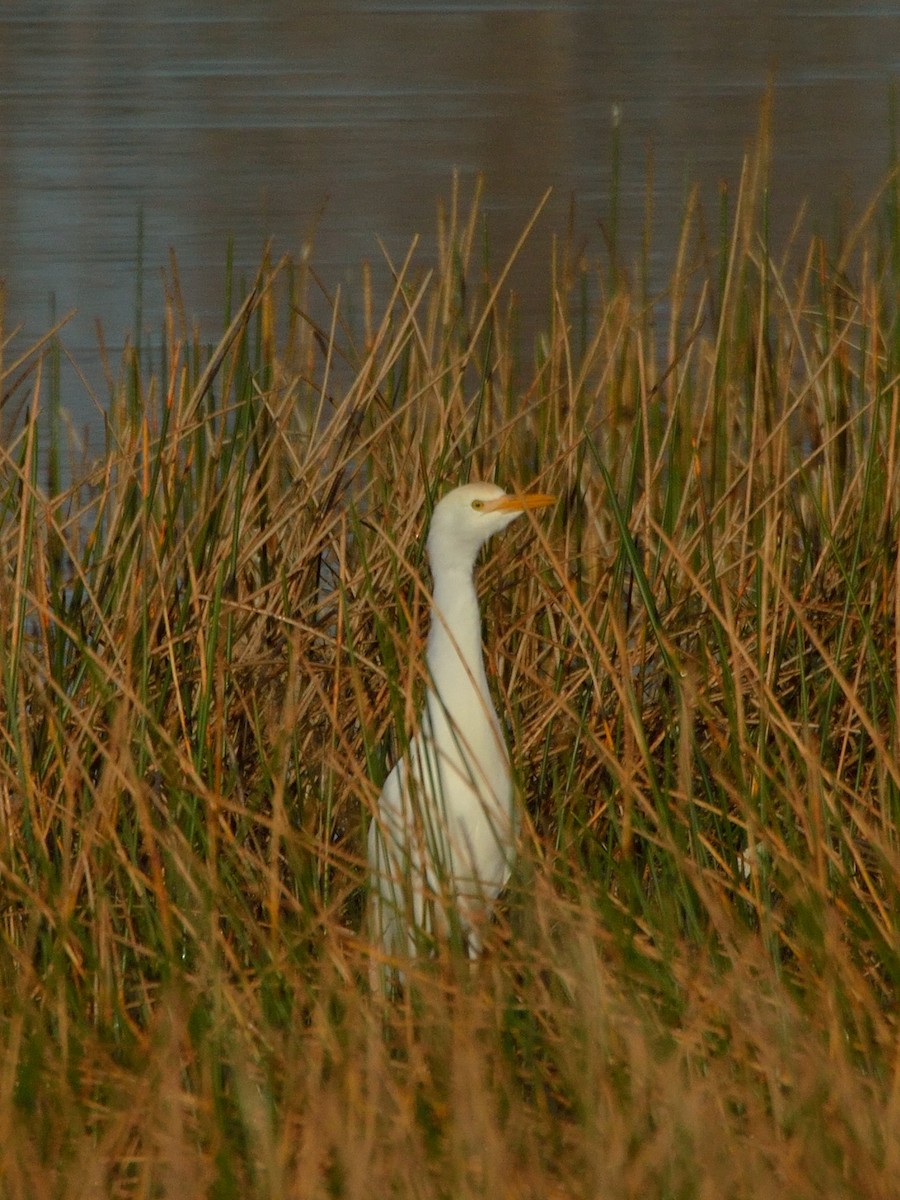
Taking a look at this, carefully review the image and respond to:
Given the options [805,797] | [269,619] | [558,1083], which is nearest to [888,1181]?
[558,1083]

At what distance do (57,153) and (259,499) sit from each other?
5.00 m

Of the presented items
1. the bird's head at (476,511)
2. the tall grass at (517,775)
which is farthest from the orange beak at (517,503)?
the tall grass at (517,775)

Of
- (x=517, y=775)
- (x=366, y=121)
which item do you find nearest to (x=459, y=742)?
(x=517, y=775)

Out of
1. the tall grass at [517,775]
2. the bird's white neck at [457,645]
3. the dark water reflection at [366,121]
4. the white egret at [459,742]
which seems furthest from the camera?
the dark water reflection at [366,121]

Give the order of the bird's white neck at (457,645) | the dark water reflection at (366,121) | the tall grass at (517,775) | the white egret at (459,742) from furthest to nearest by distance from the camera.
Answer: the dark water reflection at (366,121) → the bird's white neck at (457,645) → the white egret at (459,742) → the tall grass at (517,775)

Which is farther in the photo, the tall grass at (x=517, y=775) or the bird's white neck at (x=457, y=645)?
→ the bird's white neck at (x=457, y=645)

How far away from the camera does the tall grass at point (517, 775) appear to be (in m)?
1.54

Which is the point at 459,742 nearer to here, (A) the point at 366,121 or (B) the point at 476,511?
(B) the point at 476,511

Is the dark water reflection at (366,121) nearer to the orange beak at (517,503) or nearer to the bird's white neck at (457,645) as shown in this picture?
the bird's white neck at (457,645)

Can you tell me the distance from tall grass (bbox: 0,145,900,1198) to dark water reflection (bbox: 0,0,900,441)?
2216mm

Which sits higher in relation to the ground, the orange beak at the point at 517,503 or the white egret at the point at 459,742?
the orange beak at the point at 517,503

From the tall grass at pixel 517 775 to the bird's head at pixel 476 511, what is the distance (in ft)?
0.31

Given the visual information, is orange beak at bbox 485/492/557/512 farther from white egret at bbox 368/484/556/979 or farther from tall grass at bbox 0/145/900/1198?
tall grass at bbox 0/145/900/1198

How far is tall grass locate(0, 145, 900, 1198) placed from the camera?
1.54 m
